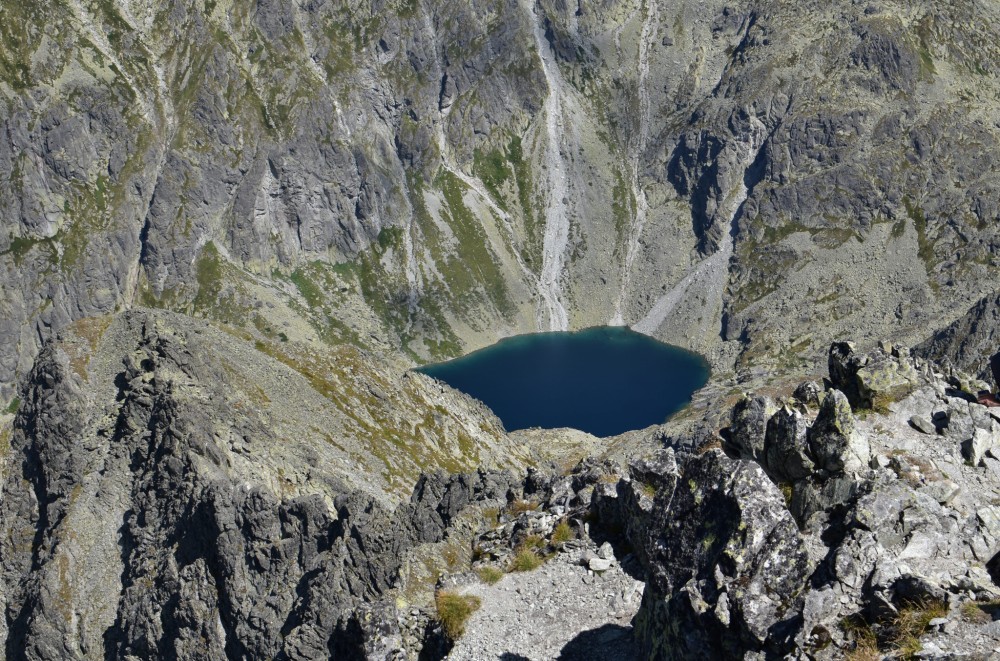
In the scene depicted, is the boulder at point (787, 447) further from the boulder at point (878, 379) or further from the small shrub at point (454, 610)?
the small shrub at point (454, 610)

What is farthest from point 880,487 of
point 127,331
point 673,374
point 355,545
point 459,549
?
point 673,374

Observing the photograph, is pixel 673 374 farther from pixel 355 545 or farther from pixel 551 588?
pixel 551 588

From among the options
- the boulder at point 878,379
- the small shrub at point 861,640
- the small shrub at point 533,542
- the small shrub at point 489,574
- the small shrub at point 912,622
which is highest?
the boulder at point 878,379

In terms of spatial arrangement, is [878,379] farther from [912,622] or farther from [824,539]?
[912,622]

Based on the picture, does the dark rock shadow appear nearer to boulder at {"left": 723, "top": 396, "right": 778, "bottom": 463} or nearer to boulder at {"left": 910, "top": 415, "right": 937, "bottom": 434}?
boulder at {"left": 723, "top": 396, "right": 778, "bottom": 463}

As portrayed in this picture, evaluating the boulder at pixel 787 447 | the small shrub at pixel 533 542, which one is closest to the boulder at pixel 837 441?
the boulder at pixel 787 447
